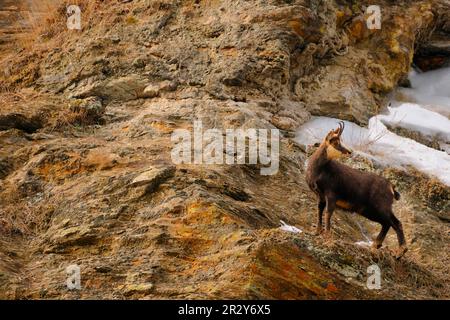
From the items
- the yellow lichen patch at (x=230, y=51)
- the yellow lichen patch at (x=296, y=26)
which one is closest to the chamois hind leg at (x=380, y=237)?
the yellow lichen patch at (x=230, y=51)

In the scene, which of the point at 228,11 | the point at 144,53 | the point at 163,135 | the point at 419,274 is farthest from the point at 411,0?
the point at 419,274

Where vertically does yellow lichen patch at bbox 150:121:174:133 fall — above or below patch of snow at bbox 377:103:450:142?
above

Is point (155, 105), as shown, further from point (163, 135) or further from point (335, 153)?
point (335, 153)

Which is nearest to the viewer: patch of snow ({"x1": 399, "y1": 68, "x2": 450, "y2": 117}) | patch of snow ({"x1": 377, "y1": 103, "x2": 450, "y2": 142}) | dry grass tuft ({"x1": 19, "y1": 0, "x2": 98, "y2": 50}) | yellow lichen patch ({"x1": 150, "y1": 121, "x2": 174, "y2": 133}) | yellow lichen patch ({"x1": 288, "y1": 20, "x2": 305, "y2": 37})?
yellow lichen patch ({"x1": 150, "y1": 121, "x2": 174, "y2": 133})

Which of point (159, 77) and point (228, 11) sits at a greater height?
point (228, 11)

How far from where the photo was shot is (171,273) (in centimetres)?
686

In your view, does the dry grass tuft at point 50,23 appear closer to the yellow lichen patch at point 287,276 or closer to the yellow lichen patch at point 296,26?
the yellow lichen patch at point 296,26

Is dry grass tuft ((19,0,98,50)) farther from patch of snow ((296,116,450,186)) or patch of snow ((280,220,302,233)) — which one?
patch of snow ((280,220,302,233))

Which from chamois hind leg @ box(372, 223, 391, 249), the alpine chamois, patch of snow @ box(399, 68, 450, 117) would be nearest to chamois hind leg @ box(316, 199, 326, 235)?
the alpine chamois

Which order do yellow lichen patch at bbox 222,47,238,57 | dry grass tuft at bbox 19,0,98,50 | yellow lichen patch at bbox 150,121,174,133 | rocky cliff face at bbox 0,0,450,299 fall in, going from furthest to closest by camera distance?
dry grass tuft at bbox 19,0,98,50, yellow lichen patch at bbox 222,47,238,57, yellow lichen patch at bbox 150,121,174,133, rocky cliff face at bbox 0,0,450,299

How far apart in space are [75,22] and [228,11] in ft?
9.89

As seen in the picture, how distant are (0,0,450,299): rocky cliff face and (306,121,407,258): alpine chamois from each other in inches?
18.2

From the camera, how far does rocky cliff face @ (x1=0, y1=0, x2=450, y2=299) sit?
6.92m

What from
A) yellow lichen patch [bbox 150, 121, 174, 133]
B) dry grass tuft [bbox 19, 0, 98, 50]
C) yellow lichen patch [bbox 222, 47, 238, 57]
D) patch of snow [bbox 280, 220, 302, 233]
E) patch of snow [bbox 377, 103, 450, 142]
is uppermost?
dry grass tuft [bbox 19, 0, 98, 50]
